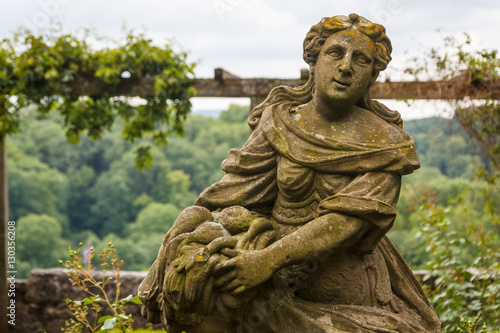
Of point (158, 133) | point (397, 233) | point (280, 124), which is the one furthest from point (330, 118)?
point (397, 233)

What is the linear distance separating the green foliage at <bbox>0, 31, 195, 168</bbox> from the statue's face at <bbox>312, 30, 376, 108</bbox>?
379 centimetres

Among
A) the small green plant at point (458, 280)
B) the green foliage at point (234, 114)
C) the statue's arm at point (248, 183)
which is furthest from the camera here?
the green foliage at point (234, 114)

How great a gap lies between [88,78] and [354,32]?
4.56 m

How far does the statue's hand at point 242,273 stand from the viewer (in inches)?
120

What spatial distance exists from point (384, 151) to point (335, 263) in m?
0.62

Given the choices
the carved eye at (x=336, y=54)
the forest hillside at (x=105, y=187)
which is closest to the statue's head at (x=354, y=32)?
the carved eye at (x=336, y=54)

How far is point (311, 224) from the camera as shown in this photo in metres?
3.15

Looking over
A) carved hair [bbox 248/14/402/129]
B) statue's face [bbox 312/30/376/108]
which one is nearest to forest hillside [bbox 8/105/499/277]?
carved hair [bbox 248/14/402/129]

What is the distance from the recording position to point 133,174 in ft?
78.1

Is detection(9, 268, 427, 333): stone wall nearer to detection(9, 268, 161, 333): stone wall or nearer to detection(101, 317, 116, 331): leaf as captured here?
detection(9, 268, 161, 333): stone wall

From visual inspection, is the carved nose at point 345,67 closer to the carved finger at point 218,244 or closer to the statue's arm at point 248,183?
the statue's arm at point 248,183

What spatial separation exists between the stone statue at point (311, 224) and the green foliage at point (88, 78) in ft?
12.0

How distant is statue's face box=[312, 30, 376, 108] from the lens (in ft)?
10.9

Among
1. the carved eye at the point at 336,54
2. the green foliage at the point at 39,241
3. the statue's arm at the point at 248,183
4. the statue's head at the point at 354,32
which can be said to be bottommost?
the green foliage at the point at 39,241
